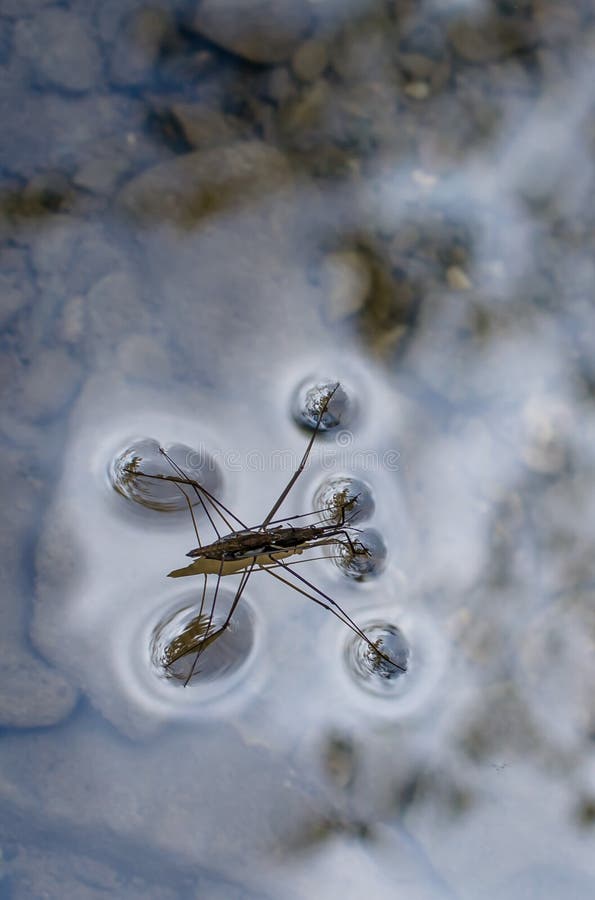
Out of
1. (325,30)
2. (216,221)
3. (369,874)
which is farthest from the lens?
(325,30)

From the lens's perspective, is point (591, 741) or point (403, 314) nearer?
point (591, 741)

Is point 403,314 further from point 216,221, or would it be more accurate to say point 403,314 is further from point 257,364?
point 216,221

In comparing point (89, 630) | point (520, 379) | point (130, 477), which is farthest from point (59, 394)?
point (520, 379)

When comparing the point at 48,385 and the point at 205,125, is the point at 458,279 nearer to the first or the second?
the point at 205,125

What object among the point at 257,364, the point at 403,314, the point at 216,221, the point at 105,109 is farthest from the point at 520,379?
the point at 105,109

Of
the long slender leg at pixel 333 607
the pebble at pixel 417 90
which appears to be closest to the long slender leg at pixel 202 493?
the long slender leg at pixel 333 607

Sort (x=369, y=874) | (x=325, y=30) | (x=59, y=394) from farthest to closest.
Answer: (x=325, y=30)
(x=59, y=394)
(x=369, y=874)

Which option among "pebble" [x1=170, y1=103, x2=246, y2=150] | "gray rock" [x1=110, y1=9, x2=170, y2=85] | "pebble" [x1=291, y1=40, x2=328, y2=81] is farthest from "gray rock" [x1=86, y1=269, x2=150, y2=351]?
"pebble" [x1=291, y1=40, x2=328, y2=81]

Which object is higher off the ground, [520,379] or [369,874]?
[520,379]

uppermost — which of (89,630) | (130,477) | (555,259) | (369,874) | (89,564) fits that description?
(555,259)
